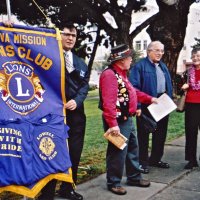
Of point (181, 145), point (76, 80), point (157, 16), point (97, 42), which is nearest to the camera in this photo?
point (76, 80)

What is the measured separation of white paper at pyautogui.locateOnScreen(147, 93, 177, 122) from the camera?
225 inches

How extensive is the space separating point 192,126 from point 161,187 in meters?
1.35

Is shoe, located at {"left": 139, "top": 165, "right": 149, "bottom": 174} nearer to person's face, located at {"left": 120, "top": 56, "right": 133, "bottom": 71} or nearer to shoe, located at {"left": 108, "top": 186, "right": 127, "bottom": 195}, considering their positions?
shoe, located at {"left": 108, "top": 186, "right": 127, "bottom": 195}

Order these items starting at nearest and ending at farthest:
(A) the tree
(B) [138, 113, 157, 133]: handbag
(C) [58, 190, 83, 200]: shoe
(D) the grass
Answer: (C) [58, 190, 83, 200]: shoe
(B) [138, 113, 157, 133]: handbag
(D) the grass
(A) the tree

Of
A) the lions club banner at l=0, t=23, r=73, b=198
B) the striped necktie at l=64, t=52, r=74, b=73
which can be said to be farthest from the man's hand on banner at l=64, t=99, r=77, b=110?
the striped necktie at l=64, t=52, r=74, b=73

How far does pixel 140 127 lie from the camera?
5.84 metres

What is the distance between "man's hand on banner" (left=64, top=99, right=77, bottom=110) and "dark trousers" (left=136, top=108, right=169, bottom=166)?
1622 mm

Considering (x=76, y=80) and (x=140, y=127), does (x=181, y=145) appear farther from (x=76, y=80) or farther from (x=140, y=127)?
(x=76, y=80)

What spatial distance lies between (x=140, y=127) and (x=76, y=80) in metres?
1.61

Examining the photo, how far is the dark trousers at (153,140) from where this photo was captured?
19.3 feet

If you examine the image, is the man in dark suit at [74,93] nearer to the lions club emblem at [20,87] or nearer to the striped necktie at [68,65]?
the striped necktie at [68,65]

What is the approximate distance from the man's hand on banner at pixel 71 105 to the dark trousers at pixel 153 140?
1622 mm

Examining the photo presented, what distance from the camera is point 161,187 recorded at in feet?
17.1

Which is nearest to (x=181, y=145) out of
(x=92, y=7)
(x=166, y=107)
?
(x=166, y=107)
